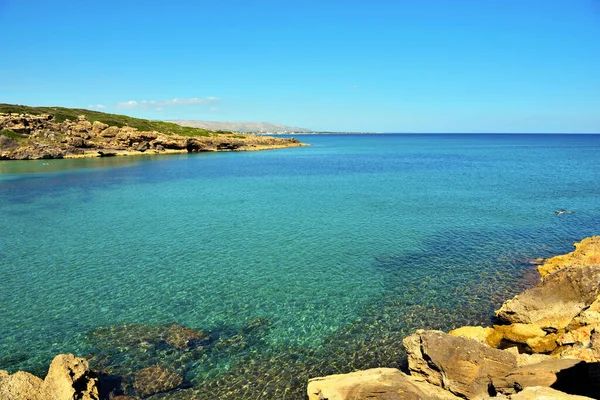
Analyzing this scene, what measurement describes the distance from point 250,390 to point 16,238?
106ft

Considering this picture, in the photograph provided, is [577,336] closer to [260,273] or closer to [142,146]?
[260,273]

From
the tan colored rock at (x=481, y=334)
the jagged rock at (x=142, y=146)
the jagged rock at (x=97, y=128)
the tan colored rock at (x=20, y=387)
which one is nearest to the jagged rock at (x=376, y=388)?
the tan colored rock at (x=481, y=334)

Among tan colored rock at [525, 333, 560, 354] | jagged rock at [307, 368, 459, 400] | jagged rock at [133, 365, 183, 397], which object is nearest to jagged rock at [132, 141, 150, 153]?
jagged rock at [133, 365, 183, 397]

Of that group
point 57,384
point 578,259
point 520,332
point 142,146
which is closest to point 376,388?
point 520,332

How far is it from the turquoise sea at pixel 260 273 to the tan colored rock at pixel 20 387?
11.1 ft

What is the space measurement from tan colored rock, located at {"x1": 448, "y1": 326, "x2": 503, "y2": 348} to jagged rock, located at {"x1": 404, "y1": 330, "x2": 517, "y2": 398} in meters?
3.46

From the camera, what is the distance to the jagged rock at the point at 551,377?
1183cm

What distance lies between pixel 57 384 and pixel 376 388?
11.1 meters

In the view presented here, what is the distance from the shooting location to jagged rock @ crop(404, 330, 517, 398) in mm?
13711

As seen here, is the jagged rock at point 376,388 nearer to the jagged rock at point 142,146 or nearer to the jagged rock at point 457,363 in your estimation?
the jagged rock at point 457,363

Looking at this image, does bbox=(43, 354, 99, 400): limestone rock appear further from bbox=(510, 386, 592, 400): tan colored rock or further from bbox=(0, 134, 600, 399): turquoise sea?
bbox=(510, 386, 592, 400): tan colored rock

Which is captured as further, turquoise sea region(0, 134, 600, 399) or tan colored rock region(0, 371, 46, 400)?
turquoise sea region(0, 134, 600, 399)

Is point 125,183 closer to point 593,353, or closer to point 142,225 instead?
point 142,225

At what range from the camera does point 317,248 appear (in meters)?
32.8
